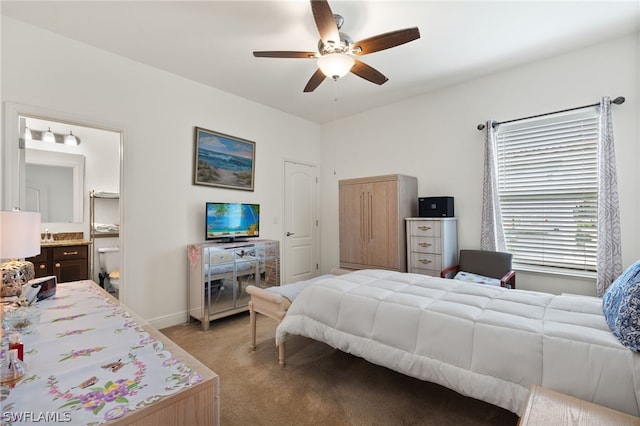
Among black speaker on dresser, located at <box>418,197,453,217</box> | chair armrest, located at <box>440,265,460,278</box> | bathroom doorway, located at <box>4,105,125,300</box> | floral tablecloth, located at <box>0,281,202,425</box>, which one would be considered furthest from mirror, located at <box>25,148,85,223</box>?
chair armrest, located at <box>440,265,460,278</box>

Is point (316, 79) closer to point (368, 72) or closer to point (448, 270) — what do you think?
point (368, 72)

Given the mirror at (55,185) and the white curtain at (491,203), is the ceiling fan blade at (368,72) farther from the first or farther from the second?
the mirror at (55,185)

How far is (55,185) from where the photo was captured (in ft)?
13.7

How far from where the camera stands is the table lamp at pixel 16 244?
1600 mm

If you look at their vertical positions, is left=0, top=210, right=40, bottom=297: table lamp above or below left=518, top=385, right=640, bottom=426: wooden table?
above

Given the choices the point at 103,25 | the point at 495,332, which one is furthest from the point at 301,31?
the point at 495,332

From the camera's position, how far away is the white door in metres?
4.70

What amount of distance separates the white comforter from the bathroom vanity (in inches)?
128

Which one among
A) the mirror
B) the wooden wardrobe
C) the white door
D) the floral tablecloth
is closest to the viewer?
the floral tablecloth

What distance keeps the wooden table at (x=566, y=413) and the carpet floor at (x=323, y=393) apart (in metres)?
0.76

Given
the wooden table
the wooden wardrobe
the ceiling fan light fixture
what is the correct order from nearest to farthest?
1. the wooden table
2. the ceiling fan light fixture
3. the wooden wardrobe

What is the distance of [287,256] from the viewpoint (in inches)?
184

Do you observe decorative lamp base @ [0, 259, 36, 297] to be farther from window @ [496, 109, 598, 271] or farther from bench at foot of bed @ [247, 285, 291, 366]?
window @ [496, 109, 598, 271]

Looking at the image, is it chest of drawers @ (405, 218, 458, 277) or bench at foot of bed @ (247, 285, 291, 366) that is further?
chest of drawers @ (405, 218, 458, 277)
